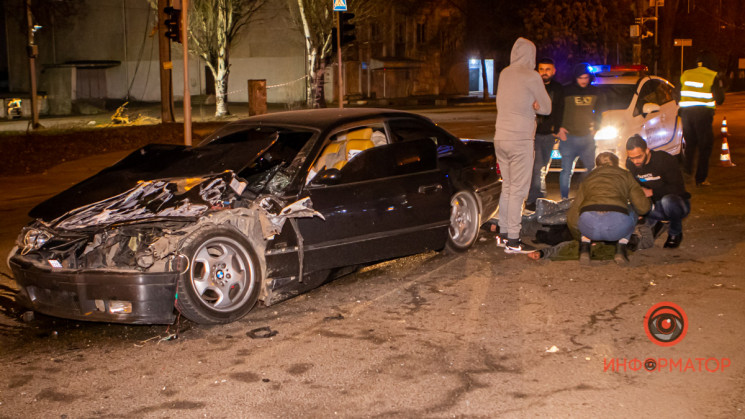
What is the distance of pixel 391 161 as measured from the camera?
24.1 ft

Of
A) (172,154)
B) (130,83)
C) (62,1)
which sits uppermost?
(62,1)

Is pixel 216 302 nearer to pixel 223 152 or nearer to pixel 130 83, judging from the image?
pixel 223 152

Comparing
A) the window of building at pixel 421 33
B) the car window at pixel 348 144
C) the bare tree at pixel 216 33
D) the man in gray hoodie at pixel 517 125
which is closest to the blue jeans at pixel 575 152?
the man in gray hoodie at pixel 517 125

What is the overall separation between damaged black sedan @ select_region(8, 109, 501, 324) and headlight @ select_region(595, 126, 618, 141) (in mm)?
4071

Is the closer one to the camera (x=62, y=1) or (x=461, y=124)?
(x=461, y=124)

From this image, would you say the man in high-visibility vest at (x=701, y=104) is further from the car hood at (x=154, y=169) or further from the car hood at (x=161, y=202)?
the car hood at (x=161, y=202)

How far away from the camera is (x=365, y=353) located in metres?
5.41

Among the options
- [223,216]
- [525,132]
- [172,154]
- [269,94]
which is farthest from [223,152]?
[269,94]

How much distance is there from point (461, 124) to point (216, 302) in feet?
72.2

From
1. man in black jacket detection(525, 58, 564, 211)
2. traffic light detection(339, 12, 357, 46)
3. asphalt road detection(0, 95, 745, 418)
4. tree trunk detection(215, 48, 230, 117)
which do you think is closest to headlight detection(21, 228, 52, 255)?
asphalt road detection(0, 95, 745, 418)

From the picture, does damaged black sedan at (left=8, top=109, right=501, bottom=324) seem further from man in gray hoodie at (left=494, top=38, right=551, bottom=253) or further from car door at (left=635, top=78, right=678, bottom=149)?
car door at (left=635, top=78, right=678, bottom=149)

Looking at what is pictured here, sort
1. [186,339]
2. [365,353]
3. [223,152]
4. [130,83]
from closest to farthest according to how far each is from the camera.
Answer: [365,353] → [186,339] → [223,152] → [130,83]

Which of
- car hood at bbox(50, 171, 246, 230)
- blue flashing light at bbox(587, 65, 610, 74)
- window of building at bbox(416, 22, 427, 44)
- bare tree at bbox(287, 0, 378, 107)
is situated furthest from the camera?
window of building at bbox(416, 22, 427, 44)

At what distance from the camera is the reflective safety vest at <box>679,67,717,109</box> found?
12164 mm
